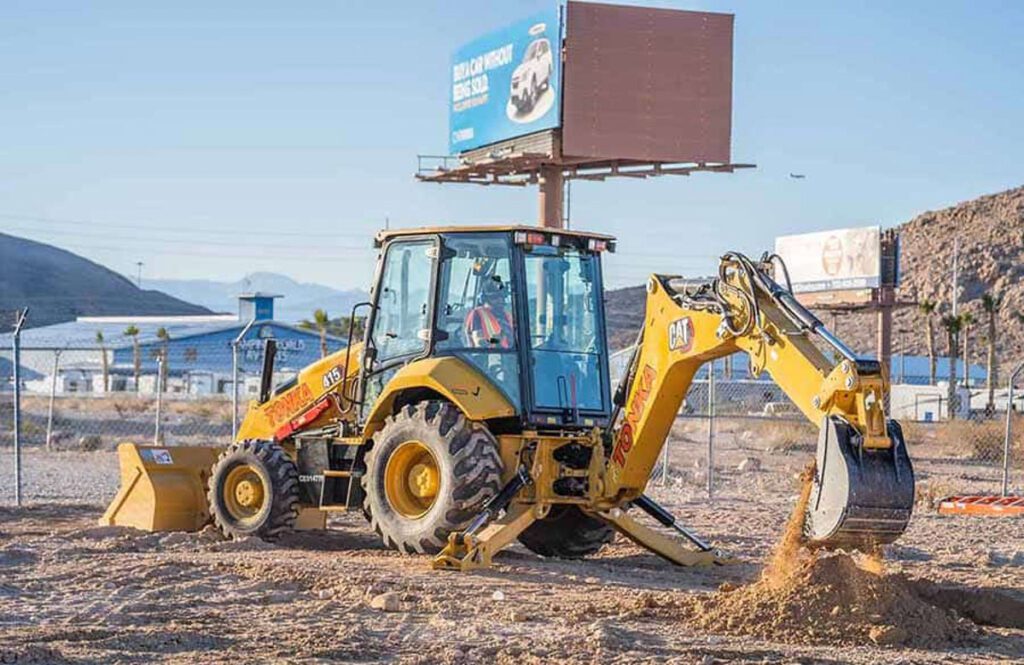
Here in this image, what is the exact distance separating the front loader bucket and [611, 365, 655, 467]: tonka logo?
4474 millimetres

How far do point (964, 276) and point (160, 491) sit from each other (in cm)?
9221

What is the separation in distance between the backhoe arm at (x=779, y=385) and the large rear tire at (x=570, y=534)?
98 cm

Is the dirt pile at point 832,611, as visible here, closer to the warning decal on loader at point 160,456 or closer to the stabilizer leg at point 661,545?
the stabilizer leg at point 661,545

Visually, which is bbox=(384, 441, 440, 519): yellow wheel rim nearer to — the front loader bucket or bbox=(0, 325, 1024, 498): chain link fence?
the front loader bucket

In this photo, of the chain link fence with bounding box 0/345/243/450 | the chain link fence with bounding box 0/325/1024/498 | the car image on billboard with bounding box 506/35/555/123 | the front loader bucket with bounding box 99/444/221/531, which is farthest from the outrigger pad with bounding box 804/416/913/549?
the car image on billboard with bounding box 506/35/555/123

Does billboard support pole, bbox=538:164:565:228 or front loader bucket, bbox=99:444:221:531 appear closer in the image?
front loader bucket, bbox=99:444:221:531

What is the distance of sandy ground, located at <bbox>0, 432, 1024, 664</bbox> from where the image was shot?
9242 mm

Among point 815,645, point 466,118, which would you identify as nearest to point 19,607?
point 815,645

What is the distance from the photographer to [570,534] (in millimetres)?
14516

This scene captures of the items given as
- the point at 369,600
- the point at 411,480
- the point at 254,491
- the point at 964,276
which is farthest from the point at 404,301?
the point at 964,276

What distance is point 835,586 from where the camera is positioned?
10.3m

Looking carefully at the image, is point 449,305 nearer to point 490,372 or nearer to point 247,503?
point 490,372

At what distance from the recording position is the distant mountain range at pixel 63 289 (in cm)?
15012

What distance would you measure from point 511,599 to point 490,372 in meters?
2.60
